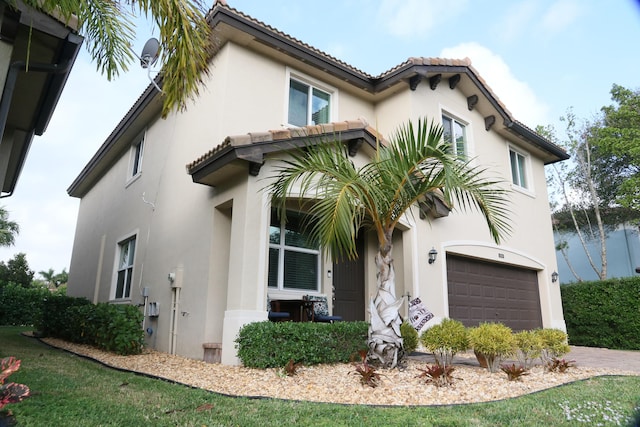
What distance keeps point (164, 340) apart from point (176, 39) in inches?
264

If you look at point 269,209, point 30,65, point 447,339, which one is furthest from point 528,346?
point 30,65

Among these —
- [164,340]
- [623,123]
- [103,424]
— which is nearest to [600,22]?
[103,424]

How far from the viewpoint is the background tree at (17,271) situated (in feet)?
92.5

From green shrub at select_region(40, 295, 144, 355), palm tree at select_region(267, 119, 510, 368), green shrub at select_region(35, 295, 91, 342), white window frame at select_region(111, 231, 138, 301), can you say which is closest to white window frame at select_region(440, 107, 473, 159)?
palm tree at select_region(267, 119, 510, 368)

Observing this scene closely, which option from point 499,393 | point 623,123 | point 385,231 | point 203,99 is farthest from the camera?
point 623,123

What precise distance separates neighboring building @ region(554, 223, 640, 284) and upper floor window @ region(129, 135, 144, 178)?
70.8ft

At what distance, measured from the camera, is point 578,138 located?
21.5m

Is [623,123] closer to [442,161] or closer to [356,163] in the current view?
[356,163]

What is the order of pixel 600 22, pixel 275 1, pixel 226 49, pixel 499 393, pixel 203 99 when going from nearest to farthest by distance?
pixel 600 22
pixel 499 393
pixel 275 1
pixel 226 49
pixel 203 99

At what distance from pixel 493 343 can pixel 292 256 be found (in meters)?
Result: 4.63

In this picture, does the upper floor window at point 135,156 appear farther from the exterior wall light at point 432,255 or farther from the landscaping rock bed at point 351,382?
the exterior wall light at point 432,255

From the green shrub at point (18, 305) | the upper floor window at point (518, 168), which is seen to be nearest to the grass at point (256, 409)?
the upper floor window at point (518, 168)

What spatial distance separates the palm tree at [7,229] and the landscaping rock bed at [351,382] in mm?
25813

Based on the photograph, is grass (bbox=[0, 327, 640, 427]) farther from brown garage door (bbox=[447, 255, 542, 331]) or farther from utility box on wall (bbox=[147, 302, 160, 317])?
brown garage door (bbox=[447, 255, 542, 331])
